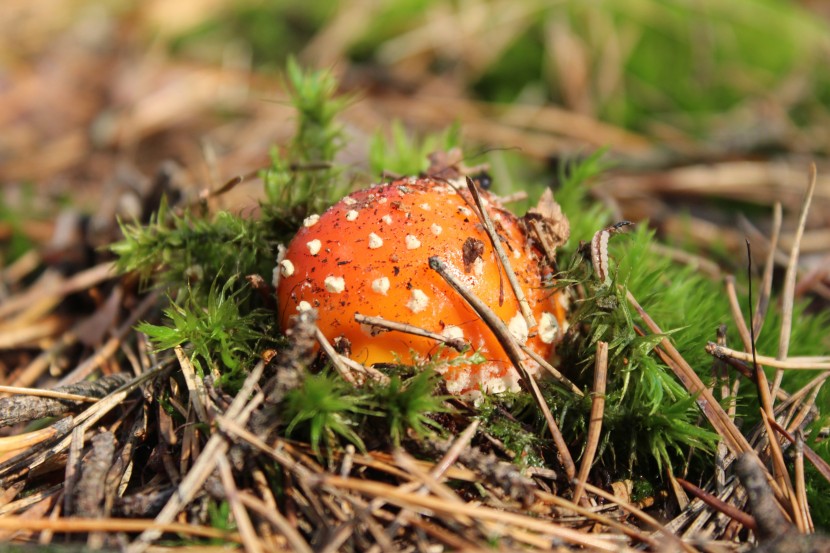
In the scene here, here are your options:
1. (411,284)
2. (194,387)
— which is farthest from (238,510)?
(411,284)

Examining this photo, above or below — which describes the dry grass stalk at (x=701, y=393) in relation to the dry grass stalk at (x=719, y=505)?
above

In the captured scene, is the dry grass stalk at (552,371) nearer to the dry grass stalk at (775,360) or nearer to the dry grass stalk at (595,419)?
the dry grass stalk at (595,419)

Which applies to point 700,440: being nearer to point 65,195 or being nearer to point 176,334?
point 176,334

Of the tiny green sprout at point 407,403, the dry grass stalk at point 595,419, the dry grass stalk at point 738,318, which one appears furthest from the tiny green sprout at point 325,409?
the dry grass stalk at point 738,318

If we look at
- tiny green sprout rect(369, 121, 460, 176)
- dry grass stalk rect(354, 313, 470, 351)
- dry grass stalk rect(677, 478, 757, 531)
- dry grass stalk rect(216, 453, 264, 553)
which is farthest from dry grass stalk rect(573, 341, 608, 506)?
tiny green sprout rect(369, 121, 460, 176)

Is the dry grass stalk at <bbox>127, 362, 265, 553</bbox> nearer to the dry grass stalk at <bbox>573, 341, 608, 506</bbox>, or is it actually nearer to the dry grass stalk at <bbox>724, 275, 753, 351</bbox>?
the dry grass stalk at <bbox>573, 341, 608, 506</bbox>

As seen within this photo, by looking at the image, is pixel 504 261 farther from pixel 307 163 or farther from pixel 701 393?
pixel 307 163
